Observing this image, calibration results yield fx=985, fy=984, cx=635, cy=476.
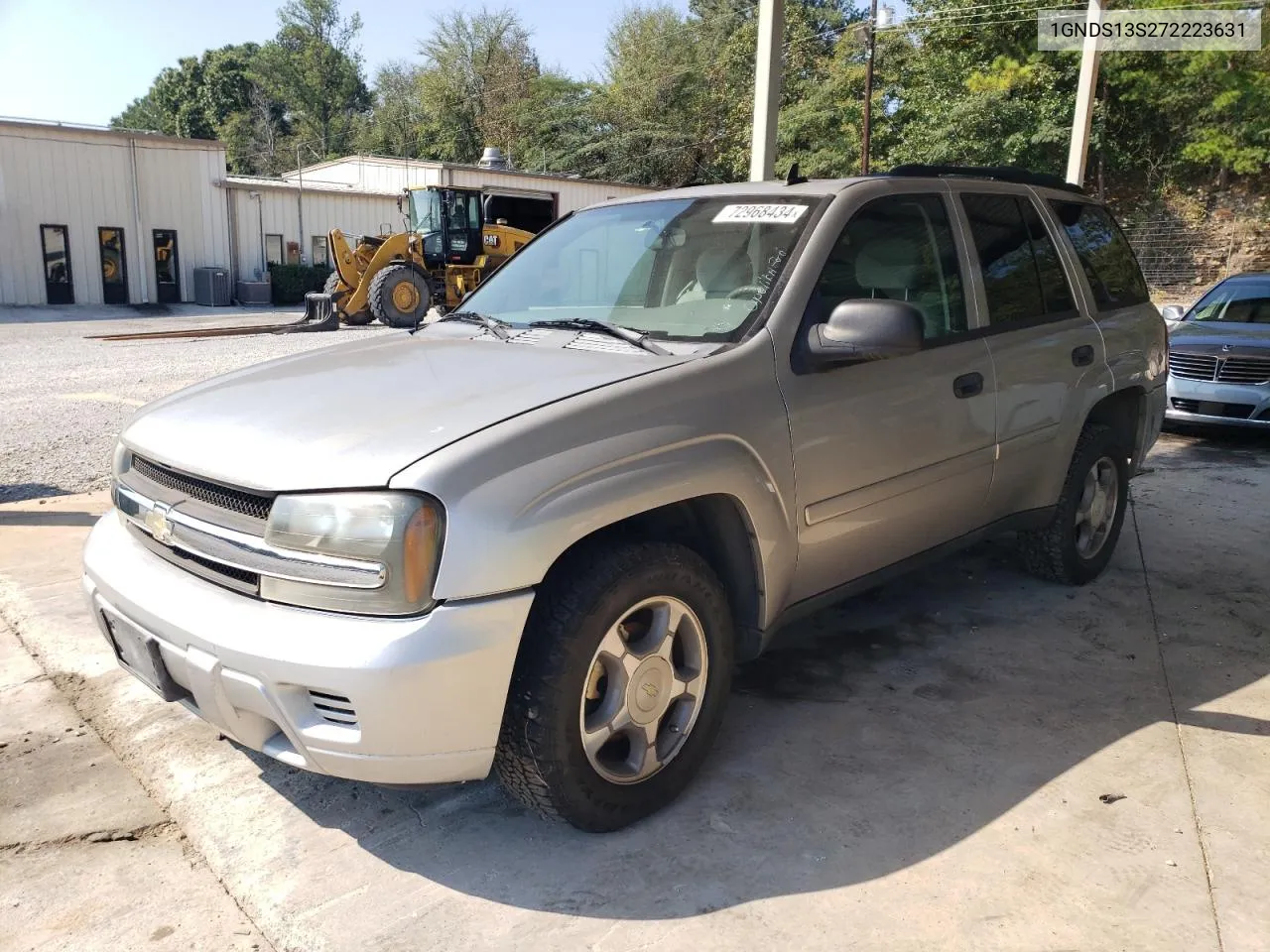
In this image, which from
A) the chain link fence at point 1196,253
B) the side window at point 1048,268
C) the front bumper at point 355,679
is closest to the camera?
the front bumper at point 355,679

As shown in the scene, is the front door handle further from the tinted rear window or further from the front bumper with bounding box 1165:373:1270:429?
the front bumper with bounding box 1165:373:1270:429

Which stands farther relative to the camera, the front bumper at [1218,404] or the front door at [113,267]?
the front door at [113,267]

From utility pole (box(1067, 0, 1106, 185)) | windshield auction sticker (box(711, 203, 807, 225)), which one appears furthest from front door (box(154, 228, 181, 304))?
windshield auction sticker (box(711, 203, 807, 225))

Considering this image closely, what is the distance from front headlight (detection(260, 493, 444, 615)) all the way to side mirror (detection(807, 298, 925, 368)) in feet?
4.53

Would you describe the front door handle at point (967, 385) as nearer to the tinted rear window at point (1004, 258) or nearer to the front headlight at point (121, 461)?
the tinted rear window at point (1004, 258)

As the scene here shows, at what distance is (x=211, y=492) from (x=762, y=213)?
200cm

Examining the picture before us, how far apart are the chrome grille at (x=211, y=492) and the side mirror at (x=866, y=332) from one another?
1637 mm

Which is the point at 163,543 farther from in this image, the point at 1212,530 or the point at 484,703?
the point at 1212,530

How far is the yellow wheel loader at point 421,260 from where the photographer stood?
705 inches

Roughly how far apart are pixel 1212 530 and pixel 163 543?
5637 mm

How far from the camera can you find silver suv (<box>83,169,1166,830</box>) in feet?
7.35

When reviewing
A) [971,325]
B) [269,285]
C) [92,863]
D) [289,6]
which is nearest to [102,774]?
[92,863]

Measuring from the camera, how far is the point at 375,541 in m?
2.20

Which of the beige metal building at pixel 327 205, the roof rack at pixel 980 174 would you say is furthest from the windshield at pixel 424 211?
the roof rack at pixel 980 174
